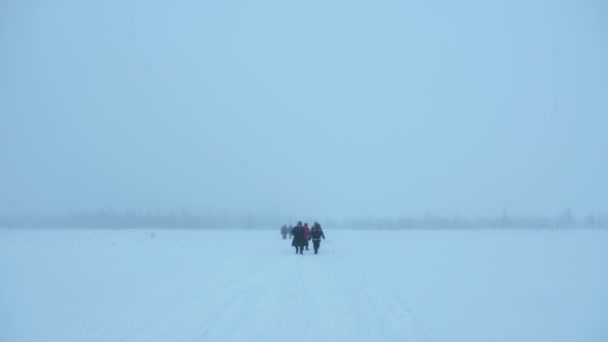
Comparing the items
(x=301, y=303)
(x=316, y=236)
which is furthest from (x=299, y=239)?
(x=301, y=303)

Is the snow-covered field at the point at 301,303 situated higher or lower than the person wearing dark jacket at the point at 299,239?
lower

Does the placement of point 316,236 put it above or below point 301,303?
above

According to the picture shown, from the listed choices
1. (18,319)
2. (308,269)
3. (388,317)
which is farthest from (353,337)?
(308,269)

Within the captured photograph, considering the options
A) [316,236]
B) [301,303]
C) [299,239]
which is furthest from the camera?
[316,236]

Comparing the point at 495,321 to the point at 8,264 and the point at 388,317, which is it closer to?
the point at 388,317

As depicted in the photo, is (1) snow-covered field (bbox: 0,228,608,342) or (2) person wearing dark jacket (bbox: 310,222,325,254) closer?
(1) snow-covered field (bbox: 0,228,608,342)

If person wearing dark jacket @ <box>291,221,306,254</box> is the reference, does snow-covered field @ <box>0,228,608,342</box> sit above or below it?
below

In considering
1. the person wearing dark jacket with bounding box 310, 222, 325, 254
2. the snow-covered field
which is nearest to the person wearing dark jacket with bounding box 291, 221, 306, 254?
the person wearing dark jacket with bounding box 310, 222, 325, 254

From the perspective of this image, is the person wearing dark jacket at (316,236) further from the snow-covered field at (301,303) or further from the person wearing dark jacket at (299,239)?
the snow-covered field at (301,303)

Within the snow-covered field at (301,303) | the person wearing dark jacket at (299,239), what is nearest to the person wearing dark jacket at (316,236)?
the person wearing dark jacket at (299,239)

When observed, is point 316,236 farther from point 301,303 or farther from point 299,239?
point 301,303

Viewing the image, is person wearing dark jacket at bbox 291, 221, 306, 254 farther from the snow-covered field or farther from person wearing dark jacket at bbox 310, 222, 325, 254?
the snow-covered field

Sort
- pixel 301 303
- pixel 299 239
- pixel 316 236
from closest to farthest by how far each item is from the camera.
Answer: pixel 301 303 → pixel 299 239 → pixel 316 236

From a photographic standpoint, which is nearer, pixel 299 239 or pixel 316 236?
pixel 299 239
